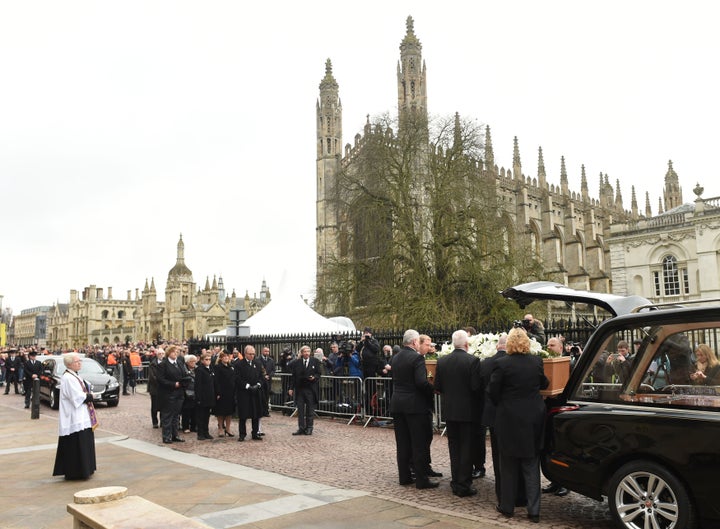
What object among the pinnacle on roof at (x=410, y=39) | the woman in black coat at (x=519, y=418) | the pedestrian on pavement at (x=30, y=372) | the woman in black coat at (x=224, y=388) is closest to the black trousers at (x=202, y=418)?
the woman in black coat at (x=224, y=388)

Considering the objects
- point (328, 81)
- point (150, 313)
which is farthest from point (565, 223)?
point (150, 313)

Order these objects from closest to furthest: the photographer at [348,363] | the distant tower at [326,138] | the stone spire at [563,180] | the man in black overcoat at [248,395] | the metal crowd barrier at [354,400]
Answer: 1. the man in black overcoat at [248,395]
2. the metal crowd barrier at [354,400]
3. the photographer at [348,363]
4. the distant tower at [326,138]
5. the stone spire at [563,180]

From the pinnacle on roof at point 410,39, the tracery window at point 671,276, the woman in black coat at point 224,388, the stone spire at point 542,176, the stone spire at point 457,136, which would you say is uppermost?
the pinnacle on roof at point 410,39

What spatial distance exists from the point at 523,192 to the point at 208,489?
1838 inches

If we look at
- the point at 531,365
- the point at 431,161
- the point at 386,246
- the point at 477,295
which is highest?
the point at 431,161

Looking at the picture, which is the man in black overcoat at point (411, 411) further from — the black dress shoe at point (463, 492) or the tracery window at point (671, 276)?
the tracery window at point (671, 276)

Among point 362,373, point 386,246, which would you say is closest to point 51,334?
point 386,246

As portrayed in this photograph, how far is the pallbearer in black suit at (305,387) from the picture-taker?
11.6 m

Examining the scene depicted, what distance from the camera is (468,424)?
6.75 meters

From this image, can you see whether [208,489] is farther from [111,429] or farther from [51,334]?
[51,334]

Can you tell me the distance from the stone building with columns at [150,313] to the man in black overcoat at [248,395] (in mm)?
68405

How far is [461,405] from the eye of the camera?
22.0ft

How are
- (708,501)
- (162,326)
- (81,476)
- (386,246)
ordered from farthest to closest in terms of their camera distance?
(162,326) → (386,246) → (81,476) → (708,501)

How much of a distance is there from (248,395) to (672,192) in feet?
245
